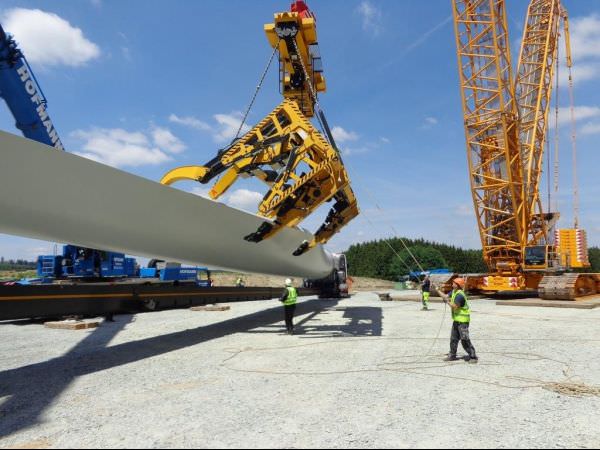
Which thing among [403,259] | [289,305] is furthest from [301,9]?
[403,259]

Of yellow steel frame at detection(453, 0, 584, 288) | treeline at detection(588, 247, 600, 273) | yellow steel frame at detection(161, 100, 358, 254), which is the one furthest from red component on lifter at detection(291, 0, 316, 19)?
treeline at detection(588, 247, 600, 273)

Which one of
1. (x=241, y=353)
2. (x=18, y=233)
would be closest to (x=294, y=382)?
(x=241, y=353)

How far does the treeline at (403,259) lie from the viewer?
195 ft

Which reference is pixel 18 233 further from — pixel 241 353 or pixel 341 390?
pixel 341 390

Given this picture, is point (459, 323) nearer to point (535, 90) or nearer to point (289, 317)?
point (289, 317)

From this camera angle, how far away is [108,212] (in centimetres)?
577

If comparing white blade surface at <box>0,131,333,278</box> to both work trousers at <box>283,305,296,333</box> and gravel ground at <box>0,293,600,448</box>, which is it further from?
gravel ground at <box>0,293,600,448</box>

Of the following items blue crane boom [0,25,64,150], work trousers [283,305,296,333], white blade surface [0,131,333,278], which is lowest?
work trousers [283,305,296,333]

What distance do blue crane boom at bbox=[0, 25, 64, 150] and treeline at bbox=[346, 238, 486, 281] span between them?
164 ft

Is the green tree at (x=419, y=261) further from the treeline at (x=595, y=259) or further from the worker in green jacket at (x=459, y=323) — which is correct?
the worker in green jacket at (x=459, y=323)

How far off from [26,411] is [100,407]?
691 mm

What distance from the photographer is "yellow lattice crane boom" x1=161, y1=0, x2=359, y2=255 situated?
322 inches

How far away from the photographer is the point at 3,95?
11.8 m

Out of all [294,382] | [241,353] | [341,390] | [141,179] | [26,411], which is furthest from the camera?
[241,353]
